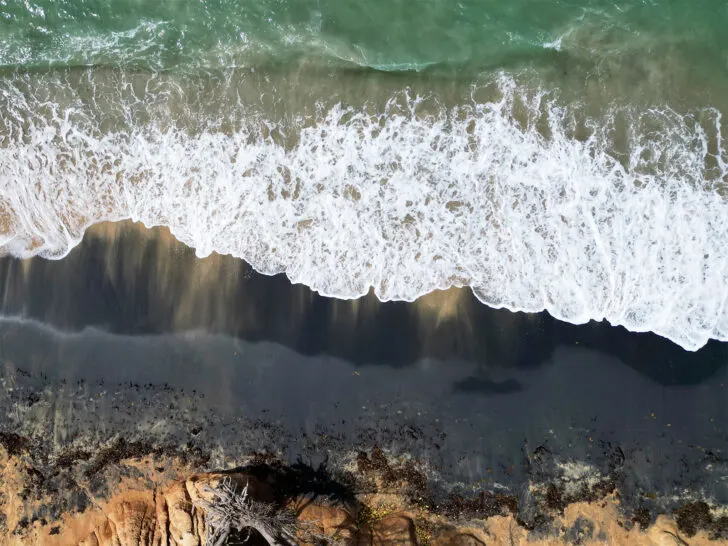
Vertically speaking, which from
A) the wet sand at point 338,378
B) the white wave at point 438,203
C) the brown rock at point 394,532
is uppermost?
the white wave at point 438,203

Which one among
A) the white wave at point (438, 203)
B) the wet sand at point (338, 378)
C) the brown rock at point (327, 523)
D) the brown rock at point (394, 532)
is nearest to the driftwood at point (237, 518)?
the brown rock at point (327, 523)

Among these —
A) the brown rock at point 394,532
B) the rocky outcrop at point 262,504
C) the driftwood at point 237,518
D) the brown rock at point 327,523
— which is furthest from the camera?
the brown rock at point 394,532

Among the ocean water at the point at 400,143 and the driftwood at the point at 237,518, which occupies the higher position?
the ocean water at the point at 400,143

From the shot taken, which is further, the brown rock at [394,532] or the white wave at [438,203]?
the brown rock at [394,532]

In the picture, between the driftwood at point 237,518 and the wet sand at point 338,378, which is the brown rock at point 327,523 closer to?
the driftwood at point 237,518

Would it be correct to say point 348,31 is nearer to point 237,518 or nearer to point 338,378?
point 338,378

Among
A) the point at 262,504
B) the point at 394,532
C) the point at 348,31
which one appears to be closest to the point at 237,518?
the point at 262,504
